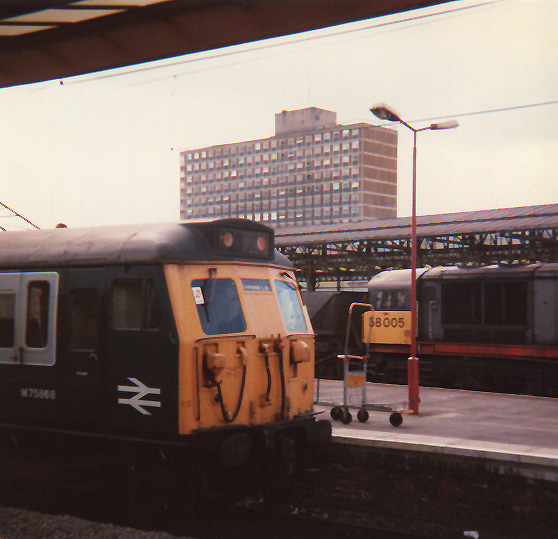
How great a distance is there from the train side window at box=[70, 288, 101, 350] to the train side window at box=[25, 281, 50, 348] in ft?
1.48

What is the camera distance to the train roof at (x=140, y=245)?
29.2ft

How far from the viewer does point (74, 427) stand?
9367 millimetres

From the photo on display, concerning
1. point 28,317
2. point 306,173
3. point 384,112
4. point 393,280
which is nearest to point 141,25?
point 28,317

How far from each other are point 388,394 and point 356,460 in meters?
6.56

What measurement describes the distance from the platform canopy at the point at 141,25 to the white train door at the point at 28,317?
2760 millimetres

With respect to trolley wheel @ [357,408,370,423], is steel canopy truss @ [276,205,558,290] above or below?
above

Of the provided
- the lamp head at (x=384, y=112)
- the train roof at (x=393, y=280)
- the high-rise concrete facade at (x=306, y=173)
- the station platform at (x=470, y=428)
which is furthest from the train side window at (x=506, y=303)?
the high-rise concrete facade at (x=306, y=173)

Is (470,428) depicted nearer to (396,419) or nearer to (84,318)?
(396,419)

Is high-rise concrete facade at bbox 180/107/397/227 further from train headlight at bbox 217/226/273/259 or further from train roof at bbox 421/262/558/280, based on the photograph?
train headlight at bbox 217/226/273/259

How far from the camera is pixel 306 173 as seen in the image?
453 feet

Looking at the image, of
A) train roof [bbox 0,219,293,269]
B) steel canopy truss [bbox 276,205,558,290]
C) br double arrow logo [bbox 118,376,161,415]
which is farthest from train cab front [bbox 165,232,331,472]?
steel canopy truss [bbox 276,205,558,290]

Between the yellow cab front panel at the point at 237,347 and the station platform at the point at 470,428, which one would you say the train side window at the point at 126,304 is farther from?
the station platform at the point at 470,428

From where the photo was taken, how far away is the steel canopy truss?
3156 cm

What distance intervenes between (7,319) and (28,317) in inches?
15.2
